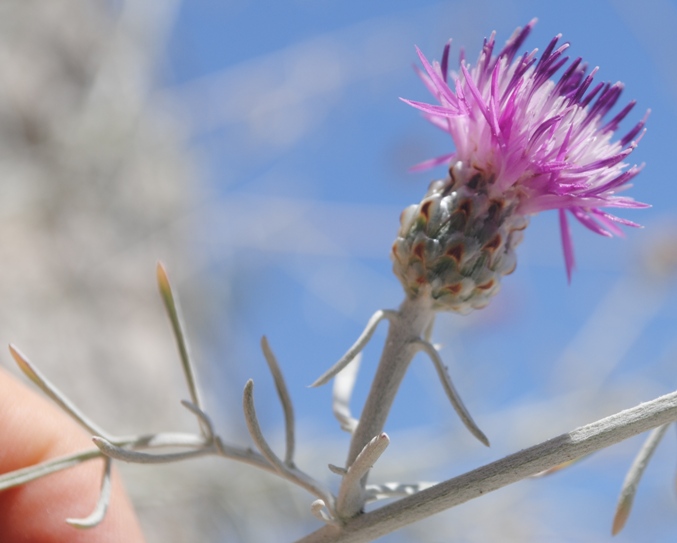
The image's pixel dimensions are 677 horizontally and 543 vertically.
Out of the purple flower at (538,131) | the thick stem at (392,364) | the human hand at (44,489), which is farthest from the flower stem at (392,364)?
the human hand at (44,489)

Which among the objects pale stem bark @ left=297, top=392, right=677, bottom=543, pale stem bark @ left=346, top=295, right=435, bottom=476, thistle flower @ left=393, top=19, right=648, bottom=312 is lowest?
pale stem bark @ left=297, top=392, right=677, bottom=543

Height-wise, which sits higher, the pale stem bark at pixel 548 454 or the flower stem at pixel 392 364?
the flower stem at pixel 392 364

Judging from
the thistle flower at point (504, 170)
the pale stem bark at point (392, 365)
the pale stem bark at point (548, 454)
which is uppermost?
→ the thistle flower at point (504, 170)

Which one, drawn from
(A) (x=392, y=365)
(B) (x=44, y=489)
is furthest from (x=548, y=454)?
(B) (x=44, y=489)

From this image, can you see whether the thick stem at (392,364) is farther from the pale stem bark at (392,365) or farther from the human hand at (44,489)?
the human hand at (44,489)

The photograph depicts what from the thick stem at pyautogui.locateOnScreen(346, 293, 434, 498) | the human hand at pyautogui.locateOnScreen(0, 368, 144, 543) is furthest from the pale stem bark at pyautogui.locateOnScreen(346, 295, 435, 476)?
the human hand at pyautogui.locateOnScreen(0, 368, 144, 543)

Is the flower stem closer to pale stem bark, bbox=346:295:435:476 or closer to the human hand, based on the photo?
pale stem bark, bbox=346:295:435:476
